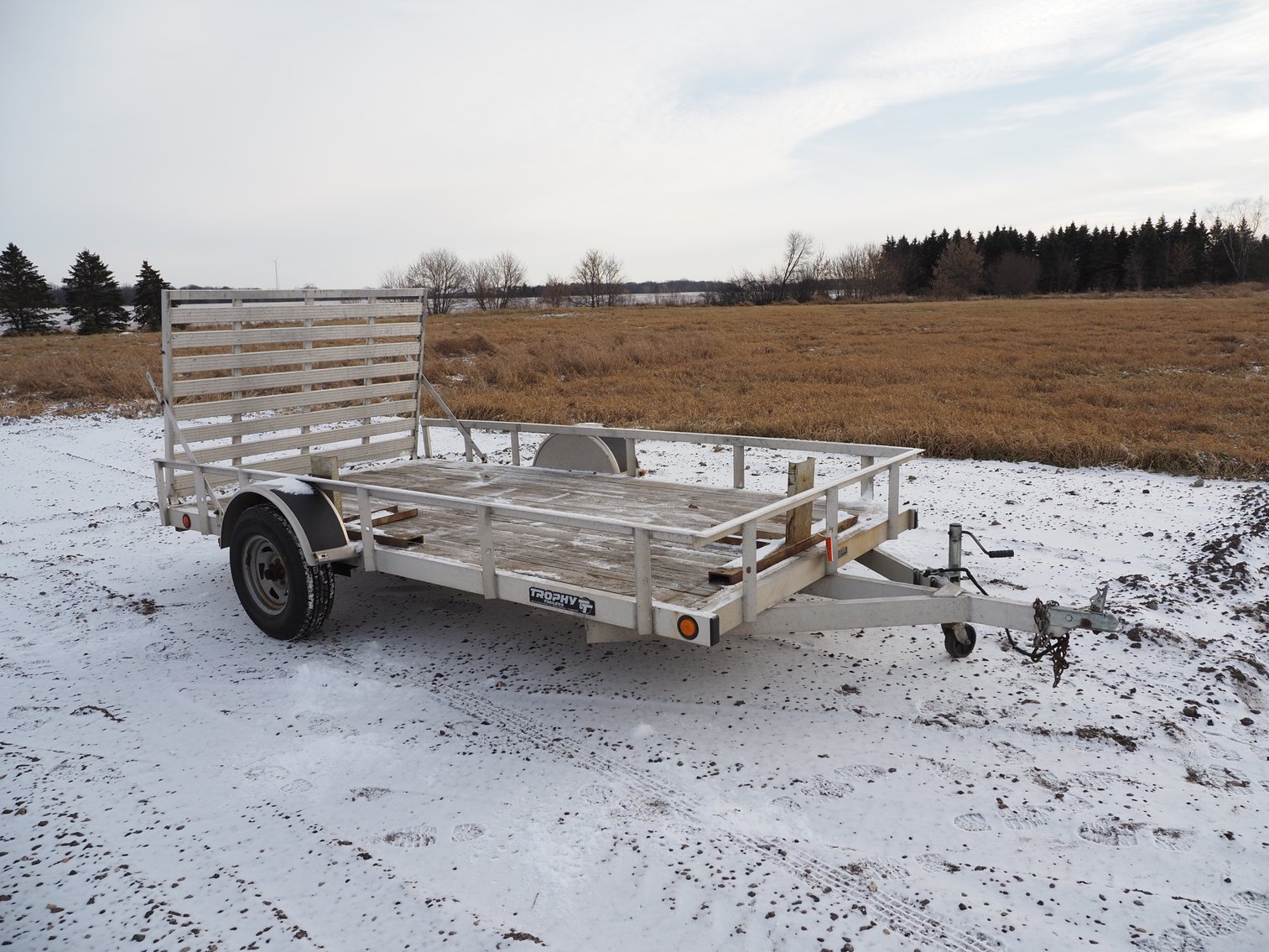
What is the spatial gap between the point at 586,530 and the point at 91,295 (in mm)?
66591

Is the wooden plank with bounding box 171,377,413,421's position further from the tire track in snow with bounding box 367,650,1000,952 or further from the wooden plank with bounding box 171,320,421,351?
the tire track in snow with bounding box 367,650,1000,952

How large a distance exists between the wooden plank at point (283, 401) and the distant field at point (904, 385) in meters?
5.39

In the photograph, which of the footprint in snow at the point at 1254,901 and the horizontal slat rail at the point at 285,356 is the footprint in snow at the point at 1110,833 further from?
the horizontal slat rail at the point at 285,356

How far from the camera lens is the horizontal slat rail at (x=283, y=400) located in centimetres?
654

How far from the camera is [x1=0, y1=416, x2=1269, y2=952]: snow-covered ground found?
3170mm

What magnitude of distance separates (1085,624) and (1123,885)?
1.17 metres

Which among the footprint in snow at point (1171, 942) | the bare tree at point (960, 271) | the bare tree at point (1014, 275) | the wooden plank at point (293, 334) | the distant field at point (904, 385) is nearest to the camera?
the footprint in snow at point (1171, 942)

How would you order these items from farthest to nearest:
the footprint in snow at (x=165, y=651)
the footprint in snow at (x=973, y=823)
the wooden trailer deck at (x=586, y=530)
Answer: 1. the footprint in snow at (x=165, y=651)
2. the wooden trailer deck at (x=586, y=530)
3. the footprint in snow at (x=973, y=823)

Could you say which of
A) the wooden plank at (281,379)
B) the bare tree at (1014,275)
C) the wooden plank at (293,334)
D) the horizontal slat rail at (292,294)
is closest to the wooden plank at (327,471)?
the wooden plank at (281,379)

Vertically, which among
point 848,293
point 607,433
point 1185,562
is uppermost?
point 848,293

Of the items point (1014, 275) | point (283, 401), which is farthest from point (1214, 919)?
point (1014, 275)

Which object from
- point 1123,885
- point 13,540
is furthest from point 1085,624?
point 13,540

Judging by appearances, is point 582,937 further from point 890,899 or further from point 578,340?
point 578,340

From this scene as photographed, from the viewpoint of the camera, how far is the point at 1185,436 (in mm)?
10742
